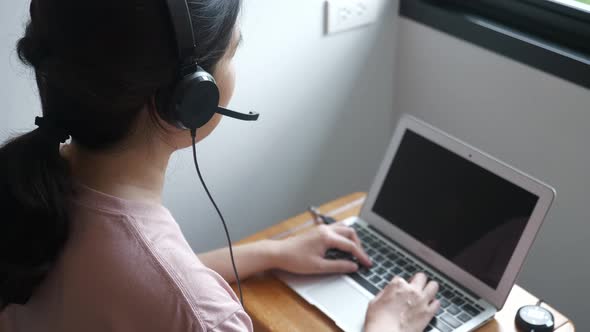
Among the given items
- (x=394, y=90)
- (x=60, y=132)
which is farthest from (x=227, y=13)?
(x=394, y=90)

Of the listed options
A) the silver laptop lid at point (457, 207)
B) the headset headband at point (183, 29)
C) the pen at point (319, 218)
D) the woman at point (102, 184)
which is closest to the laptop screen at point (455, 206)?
the silver laptop lid at point (457, 207)

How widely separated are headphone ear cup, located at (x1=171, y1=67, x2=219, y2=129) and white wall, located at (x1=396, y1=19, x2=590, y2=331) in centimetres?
84

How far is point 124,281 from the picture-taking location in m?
0.79

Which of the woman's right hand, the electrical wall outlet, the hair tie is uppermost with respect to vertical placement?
the electrical wall outlet

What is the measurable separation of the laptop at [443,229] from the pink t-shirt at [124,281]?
36cm

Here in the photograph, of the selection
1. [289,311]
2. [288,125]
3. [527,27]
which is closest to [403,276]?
[289,311]

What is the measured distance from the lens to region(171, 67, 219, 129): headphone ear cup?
0.80 metres

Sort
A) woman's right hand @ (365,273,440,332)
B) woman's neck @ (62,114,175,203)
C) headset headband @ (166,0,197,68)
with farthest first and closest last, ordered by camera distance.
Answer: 1. woman's right hand @ (365,273,440,332)
2. woman's neck @ (62,114,175,203)
3. headset headband @ (166,0,197,68)

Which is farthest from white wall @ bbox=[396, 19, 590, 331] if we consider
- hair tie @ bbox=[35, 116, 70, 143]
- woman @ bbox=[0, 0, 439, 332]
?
Answer: hair tie @ bbox=[35, 116, 70, 143]

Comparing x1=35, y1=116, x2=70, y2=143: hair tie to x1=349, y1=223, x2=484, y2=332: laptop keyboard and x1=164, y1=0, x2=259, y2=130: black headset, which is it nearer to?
x1=164, y1=0, x2=259, y2=130: black headset

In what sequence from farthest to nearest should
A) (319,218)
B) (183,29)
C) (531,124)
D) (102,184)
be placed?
(531,124), (319,218), (102,184), (183,29)

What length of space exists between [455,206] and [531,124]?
0.40 meters

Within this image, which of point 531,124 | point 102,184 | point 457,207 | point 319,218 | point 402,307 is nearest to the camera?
point 102,184

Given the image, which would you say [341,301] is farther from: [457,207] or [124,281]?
[124,281]
